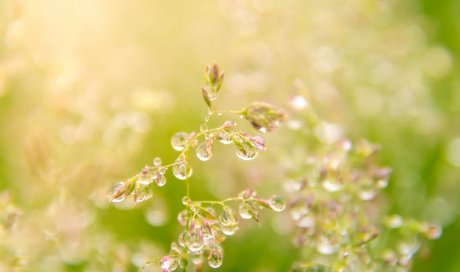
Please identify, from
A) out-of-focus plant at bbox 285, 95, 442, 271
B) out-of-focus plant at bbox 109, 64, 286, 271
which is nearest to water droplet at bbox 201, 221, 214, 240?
out-of-focus plant at bbox 109, 64, 286, 271

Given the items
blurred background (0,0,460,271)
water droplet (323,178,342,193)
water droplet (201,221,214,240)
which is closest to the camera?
water droplet (201,221,214,240)

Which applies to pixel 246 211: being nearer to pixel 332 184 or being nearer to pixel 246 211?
pixel 246 211

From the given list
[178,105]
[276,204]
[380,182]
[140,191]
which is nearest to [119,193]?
[140,191]

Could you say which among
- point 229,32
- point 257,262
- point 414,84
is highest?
point 229,32

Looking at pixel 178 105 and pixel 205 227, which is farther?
pixel 178 105

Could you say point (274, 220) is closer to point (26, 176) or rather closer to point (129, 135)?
point (129, 135)

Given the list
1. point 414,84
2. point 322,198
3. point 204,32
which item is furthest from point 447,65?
point 322,198

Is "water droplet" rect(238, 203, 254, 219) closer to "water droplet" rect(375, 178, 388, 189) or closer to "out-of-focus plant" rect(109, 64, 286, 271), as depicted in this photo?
"out-of-focus plant" rect(109, 64, 286, 271)
